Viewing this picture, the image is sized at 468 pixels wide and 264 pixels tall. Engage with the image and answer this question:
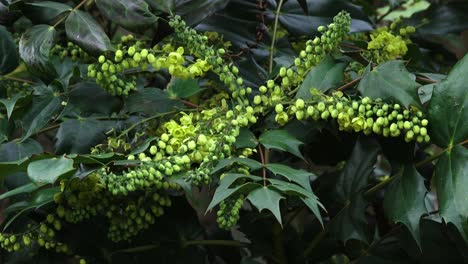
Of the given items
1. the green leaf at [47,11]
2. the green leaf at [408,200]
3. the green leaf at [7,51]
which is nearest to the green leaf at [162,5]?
the green leaf at [47,11]

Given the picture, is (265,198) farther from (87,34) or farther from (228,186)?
(87,34)

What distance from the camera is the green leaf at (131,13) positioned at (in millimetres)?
1273

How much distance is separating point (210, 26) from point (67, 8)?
0.32 meters

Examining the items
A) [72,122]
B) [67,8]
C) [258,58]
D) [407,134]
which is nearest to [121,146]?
[72,122]

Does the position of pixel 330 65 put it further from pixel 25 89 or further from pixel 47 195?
pixel 25 89

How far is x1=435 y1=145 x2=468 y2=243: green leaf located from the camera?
1130 millimetres

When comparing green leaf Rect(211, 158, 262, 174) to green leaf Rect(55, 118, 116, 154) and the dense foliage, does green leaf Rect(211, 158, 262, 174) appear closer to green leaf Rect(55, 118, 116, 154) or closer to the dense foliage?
the dense foliage

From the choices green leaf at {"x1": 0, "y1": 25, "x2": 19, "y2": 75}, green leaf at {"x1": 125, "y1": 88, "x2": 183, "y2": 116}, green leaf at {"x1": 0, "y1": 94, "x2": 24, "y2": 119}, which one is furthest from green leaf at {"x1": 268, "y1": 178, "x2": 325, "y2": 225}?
green leaf at {"x1": 0, "y1": 25, "x2": 19, "y2": 75}

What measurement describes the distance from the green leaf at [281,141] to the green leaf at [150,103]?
0.69 feet

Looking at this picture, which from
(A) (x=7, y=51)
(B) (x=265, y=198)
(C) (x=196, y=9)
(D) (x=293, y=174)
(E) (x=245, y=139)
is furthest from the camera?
(A) (x=7, y=51)

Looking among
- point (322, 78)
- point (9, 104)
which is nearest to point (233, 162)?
point (322, 78)

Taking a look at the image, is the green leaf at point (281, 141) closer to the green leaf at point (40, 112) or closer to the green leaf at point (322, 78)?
the green leaf at point (322, 78)

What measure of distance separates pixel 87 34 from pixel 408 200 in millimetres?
609

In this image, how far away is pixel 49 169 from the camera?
108cm
